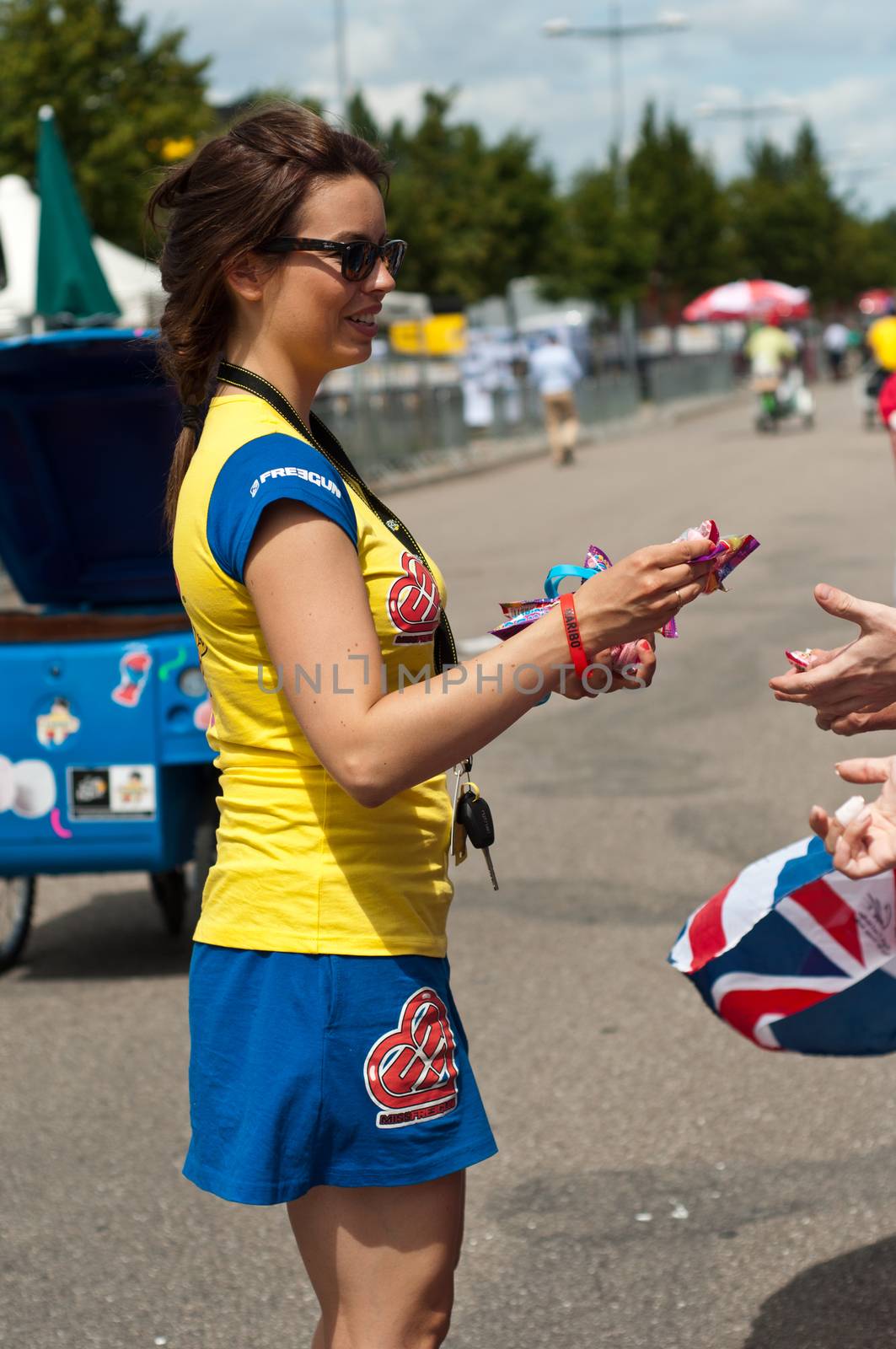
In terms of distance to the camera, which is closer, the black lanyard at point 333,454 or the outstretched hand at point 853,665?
the black lanyard at point 333,454

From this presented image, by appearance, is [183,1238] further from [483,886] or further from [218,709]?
[483,886]

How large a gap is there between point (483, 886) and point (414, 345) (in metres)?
25.8

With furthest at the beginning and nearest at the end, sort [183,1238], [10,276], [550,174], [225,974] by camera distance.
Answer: [550,174], [10,276], [183,1238], [225,974]

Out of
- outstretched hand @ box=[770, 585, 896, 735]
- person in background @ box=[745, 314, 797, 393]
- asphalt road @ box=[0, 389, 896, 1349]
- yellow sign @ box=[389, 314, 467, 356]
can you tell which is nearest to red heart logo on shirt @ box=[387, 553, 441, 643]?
outstretched hand @ box=[770, 585, 896, 735]

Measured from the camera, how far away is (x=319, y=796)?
2.14 meters

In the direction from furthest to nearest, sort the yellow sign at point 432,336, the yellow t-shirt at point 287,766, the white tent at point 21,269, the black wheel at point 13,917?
the yellow sign at point 432,336 < the white tent at point 21,269 < the black wheel at point 13,917 < the yellow t-shirt at point 287,766

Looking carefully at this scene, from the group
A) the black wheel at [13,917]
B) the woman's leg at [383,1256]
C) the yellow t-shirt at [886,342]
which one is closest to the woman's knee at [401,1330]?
the woman's leg at [383,1256]

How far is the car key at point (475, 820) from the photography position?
2.34m

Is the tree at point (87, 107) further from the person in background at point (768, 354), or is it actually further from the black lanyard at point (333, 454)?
the black lanyard at point (333, 454)

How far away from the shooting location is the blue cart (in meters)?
5.22

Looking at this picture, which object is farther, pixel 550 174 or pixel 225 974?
pixel 550 174

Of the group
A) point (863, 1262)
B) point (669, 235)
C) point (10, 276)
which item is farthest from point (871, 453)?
point (669, 235)

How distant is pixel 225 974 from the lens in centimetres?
219

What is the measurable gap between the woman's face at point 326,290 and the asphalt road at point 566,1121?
6.36 ft
